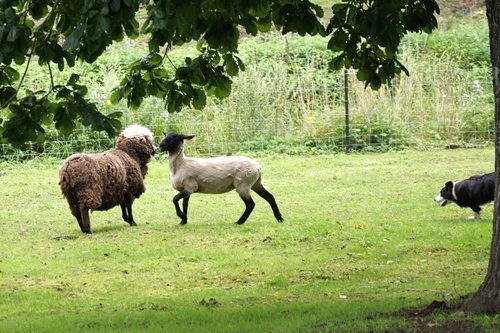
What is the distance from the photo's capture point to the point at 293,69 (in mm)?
23344

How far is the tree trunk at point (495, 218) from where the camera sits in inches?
247

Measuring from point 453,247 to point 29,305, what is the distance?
4.73m

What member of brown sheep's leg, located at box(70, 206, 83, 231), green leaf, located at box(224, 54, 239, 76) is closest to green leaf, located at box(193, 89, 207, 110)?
green leaf, located at box(224, 54, 239, 76)

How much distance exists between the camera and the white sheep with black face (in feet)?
40.2

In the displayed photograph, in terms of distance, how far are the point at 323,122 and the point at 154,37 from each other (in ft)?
42.4

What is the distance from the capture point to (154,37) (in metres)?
7.89

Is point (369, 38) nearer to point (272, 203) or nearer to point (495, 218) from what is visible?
point (495, 218)

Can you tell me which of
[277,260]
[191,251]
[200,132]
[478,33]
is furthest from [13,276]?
[478,33]

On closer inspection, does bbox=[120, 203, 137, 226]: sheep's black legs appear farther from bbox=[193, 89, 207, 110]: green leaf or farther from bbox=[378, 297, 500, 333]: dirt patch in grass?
bbox=[378, 297, 500, 333]: dirt patch in grass

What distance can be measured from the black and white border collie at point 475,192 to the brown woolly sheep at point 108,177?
14.6 feet

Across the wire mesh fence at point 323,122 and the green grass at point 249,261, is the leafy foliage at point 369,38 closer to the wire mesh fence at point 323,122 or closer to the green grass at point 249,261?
the green grass at point 249,261

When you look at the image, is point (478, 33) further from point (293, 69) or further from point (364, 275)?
point (364, 275)

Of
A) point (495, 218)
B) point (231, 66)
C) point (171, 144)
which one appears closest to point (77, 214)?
point (171, 144)

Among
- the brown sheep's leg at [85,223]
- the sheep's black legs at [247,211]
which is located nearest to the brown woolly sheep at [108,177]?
the brown sheep's leg at [85,223]
